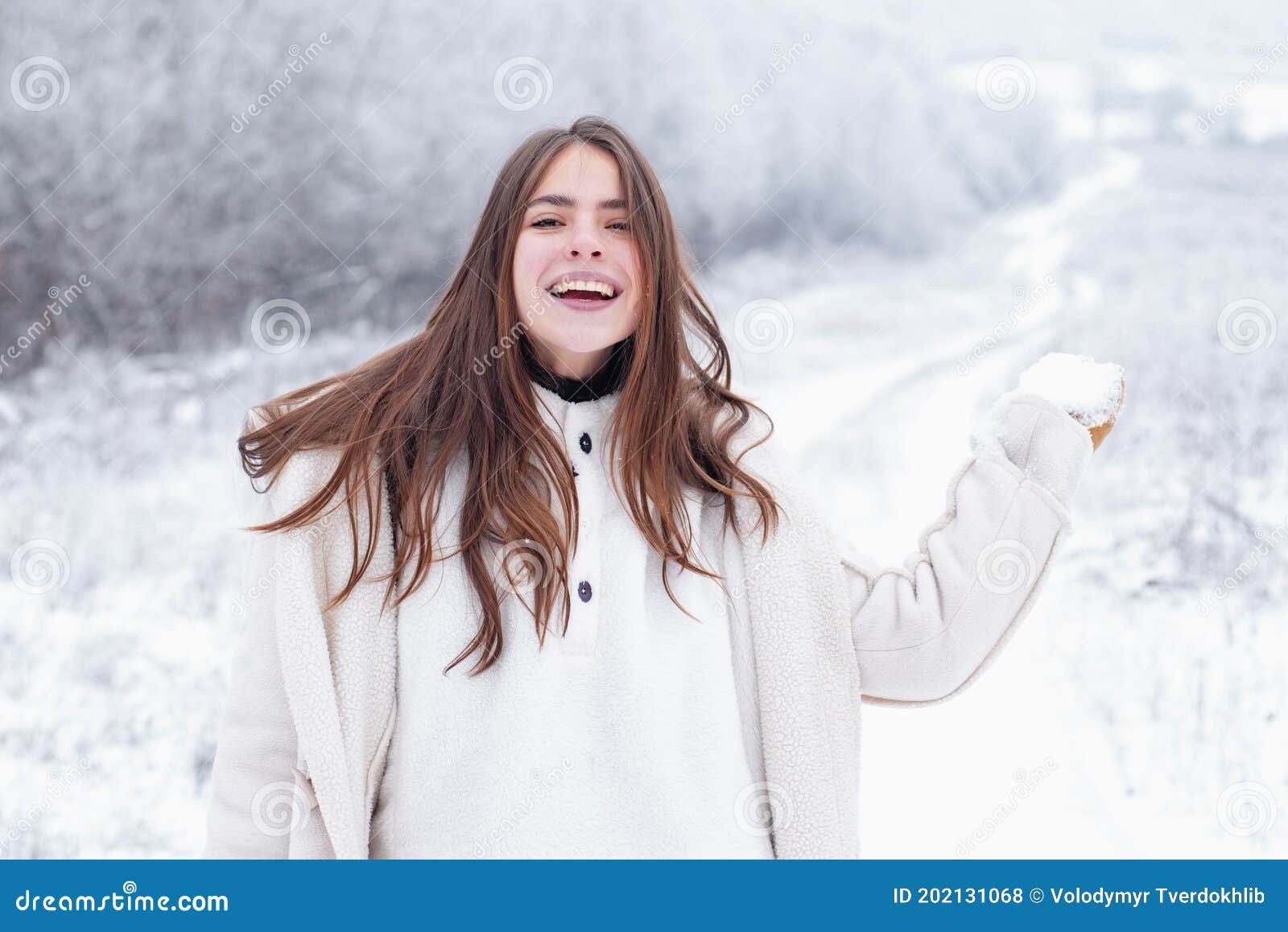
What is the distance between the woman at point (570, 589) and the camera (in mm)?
1216

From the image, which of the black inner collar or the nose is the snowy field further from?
the nose

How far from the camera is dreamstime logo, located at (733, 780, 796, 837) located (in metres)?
1.28

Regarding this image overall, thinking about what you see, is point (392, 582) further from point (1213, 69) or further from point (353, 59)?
point (1213, 69)

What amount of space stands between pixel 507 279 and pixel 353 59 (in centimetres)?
278

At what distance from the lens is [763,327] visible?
12.4 feet

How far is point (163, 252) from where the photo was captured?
11.8 feet
